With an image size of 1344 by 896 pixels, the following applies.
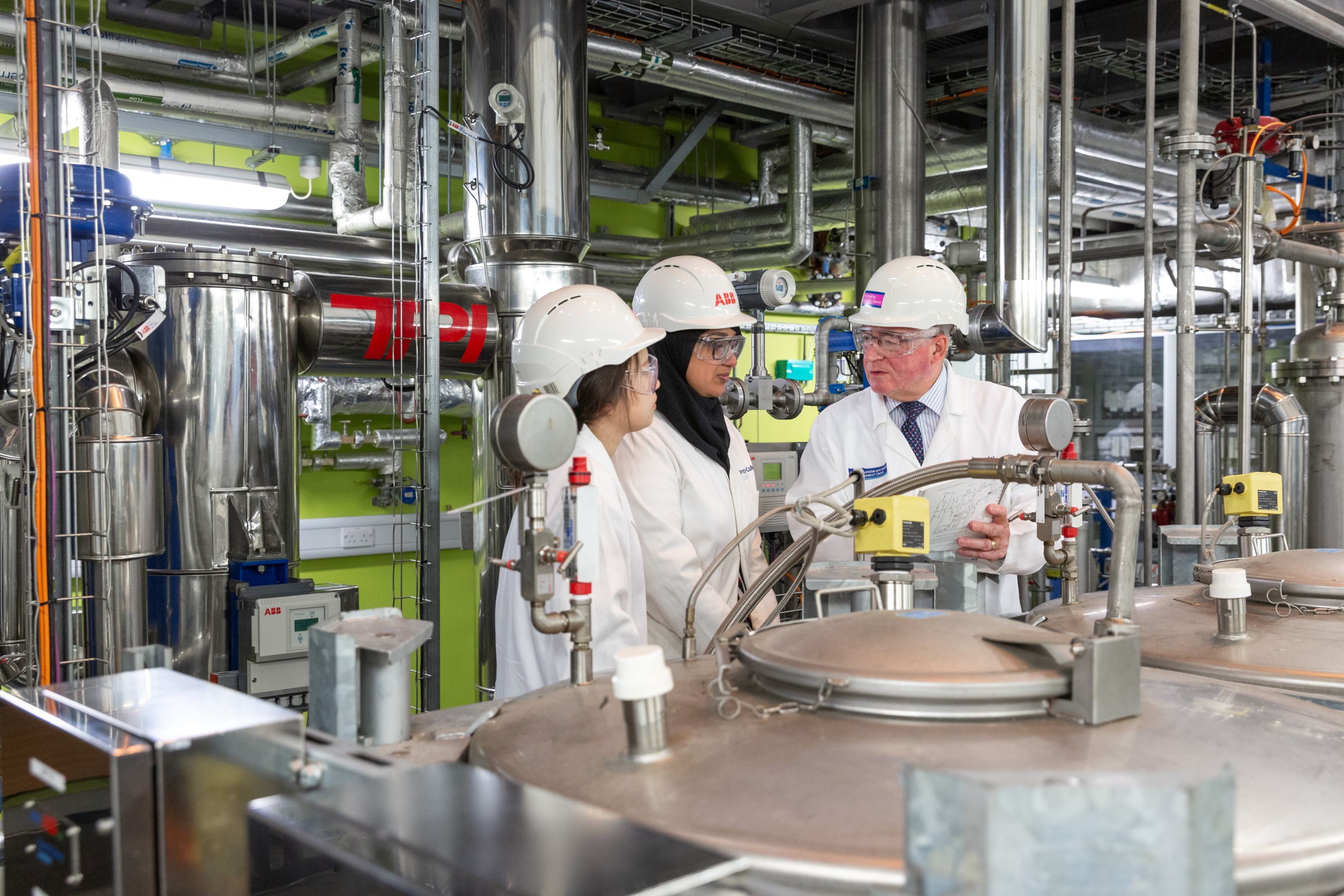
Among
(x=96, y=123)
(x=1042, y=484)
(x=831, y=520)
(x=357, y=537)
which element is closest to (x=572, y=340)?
(x=831, y=520)

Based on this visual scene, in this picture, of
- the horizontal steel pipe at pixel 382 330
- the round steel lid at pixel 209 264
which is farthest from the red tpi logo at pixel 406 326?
the round steel lid at pixel 209 264

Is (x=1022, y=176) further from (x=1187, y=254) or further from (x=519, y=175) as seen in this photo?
(x=519, y=175)

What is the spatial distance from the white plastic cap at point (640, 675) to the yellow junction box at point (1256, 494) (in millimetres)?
1757

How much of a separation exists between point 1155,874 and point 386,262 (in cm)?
414

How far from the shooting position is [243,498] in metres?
2.83

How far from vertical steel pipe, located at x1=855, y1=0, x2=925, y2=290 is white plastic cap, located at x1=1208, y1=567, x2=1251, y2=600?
115 inches

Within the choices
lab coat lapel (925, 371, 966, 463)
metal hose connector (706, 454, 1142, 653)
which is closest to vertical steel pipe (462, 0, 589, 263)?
lab coat lapel (925, 371, 966, 463)

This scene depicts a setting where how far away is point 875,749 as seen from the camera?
1.05m

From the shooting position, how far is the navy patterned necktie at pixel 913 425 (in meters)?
2.96

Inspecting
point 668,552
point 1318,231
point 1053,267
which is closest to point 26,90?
point 668,552

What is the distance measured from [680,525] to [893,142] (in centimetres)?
267

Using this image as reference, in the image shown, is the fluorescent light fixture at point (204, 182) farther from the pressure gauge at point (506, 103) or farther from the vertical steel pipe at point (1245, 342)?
the vertical steel pipe at point (1245, 342)

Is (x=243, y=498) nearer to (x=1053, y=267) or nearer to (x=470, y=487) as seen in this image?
(x=470, y=487)

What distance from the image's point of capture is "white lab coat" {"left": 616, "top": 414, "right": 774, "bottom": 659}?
2244 millimetres
